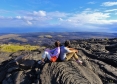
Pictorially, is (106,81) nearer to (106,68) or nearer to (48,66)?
(106,68)

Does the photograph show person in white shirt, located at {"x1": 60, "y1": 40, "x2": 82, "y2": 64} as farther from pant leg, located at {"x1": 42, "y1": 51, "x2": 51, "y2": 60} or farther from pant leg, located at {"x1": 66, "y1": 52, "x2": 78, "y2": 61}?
pant leg, located at {"x1": 42, "y1": 51, "x2": 51, "y2": 60}

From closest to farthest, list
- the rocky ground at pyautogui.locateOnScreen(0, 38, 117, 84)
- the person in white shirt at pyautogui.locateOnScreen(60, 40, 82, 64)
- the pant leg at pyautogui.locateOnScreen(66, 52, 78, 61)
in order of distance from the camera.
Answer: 1. the rocky ground at pyautogui.locateOnScreen(0, 38, 117, 84)
2. the person in white shirt at pyautogui.locateOnScreen(60, 40, 82, 64)
3. the pant leg at pyautogui.locateOnScreen(66, 52, 78, 61)

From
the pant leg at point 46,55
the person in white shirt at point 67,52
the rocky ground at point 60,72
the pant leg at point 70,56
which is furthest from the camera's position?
the pant leg at point 70,56

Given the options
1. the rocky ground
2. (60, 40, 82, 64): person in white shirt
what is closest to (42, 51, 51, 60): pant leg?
the rocky ground

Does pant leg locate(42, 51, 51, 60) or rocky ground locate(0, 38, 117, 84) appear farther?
pant leg locate(42, 51, 51, 60)

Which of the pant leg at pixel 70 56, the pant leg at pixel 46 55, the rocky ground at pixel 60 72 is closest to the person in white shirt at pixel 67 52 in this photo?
the pant leg at pixel 70 56

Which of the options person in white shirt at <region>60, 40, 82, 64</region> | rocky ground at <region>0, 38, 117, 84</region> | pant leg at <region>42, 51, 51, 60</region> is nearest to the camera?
rocky ground at <region>0, 38, 117, 84</region>

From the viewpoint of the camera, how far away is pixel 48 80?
19828mm

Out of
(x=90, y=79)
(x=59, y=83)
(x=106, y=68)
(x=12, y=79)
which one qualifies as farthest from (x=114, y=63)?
(x=12, y=79)

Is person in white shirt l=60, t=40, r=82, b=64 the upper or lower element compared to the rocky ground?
upper

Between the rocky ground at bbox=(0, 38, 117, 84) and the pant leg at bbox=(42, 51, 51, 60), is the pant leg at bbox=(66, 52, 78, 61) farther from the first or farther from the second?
the pant leg at bbox=(42, 51, 51, 60)

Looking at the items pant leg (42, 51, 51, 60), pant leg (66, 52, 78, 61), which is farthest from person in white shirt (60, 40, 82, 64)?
pant leg (42, 51, 51, 60)

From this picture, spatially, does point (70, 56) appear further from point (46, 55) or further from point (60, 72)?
point (60, 72)

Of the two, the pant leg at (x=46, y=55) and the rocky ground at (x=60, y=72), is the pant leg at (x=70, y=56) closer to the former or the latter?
the rocky ground at (x=60, y=72)
